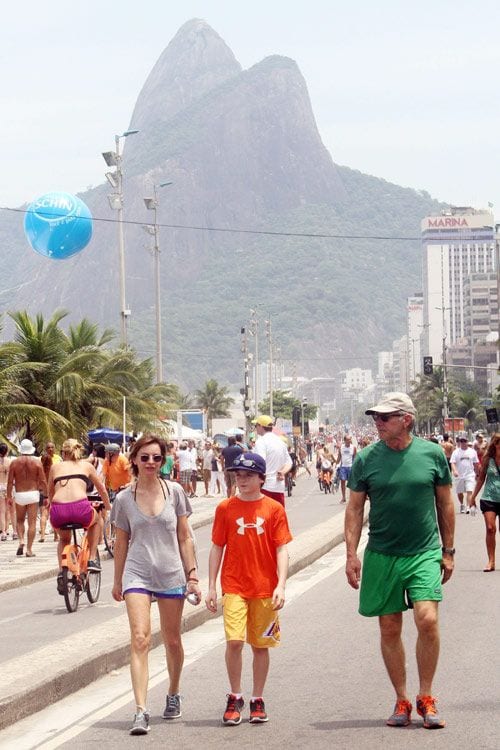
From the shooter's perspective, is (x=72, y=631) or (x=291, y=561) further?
(x=291, y=561)

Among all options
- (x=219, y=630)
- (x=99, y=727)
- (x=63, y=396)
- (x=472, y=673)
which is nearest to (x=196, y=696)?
(x=99, y=727)

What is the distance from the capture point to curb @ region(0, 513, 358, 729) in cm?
848

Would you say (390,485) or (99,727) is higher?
(390,485)

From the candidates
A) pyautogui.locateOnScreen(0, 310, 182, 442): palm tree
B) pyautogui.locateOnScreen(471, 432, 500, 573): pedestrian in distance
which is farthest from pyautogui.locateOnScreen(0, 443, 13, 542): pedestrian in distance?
pyautogui.locateOnScreen(471, 432, 500, 573): pedestrian in distance

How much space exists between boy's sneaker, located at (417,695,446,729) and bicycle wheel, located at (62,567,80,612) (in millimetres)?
7329

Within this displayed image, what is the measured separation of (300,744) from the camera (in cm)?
731

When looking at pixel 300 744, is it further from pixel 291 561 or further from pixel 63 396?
pixel 63 396

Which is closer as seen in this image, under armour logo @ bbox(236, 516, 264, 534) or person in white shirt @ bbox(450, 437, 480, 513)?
under armour logo @ bbox(236, 516, 264, 534)

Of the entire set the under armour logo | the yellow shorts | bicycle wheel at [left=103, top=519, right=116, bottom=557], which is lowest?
bicycle wheel at [left=103, top=519, right=116, bottom=557]

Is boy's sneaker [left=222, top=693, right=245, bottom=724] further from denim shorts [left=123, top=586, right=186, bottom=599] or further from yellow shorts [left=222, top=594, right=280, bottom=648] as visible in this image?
denim shorts [left=123, top=586, right=186, bottom=599]

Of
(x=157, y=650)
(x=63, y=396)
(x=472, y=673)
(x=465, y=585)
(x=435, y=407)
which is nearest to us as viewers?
(x=472, y=673)

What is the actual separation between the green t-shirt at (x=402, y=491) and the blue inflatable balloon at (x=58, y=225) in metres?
23.5

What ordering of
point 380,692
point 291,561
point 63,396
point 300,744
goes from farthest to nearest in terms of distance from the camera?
point 63,396 → point 291,561 → point 380,692 → point 300,744

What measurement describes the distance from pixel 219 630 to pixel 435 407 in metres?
136
